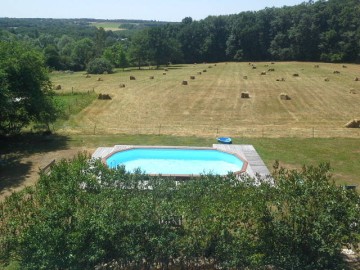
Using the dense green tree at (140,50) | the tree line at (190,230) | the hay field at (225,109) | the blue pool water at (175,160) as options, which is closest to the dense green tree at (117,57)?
the dense green tree at (140,50)

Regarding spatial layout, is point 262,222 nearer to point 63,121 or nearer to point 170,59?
point 63,121

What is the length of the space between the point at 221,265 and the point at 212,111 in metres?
25.7

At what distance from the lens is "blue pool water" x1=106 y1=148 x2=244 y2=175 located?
2398 centimetres

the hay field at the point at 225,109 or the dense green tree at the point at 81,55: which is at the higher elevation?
the hay field at the point at 225,109

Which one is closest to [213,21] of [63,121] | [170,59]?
[170,59]

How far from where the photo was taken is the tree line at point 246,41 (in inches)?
3509

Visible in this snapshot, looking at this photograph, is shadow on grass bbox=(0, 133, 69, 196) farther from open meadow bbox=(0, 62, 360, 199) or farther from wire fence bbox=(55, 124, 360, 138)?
wire fence bbox=(55, 124, 360, 138)

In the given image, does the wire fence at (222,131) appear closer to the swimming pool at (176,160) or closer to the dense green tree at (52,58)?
the swimming pool at (176,160)

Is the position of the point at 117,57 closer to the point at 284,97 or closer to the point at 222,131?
the point at 284,97

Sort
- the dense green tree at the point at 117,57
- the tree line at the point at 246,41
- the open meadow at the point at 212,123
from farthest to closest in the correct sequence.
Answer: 1. the tree line at the point at 246,41
2. the dense green tree at the point at 117,57
3. the open meadow at the point at 212,123

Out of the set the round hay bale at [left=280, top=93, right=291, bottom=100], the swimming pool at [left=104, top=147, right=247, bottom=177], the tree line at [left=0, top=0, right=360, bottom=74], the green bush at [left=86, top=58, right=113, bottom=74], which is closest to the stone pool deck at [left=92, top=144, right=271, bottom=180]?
the swimming pool at [left=104, top=147, right=247, bottom=177]

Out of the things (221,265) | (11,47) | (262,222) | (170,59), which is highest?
(11,47)

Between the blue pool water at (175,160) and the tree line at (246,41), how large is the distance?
59.9 metres

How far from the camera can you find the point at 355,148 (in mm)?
25906
